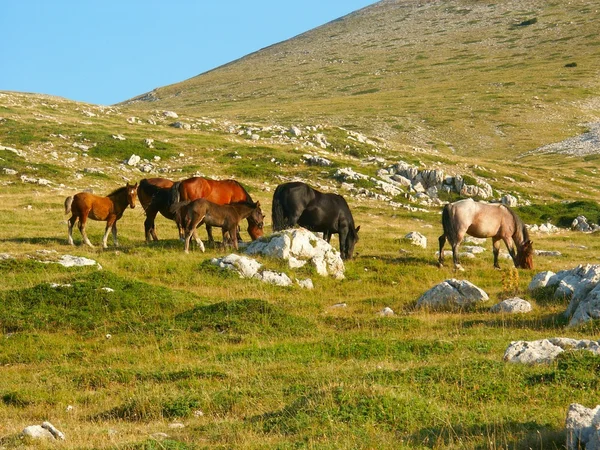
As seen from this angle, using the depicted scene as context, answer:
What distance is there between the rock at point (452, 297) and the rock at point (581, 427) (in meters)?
10.6

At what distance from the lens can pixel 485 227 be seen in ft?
81.9

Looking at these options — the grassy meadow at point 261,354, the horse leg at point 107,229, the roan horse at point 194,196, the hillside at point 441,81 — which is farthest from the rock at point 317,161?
the hillside at point 441,81

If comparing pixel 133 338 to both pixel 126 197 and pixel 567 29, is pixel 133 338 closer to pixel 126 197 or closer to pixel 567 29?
pixel 126 197

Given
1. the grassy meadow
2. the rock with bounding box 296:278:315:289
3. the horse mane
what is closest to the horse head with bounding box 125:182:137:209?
the grassy meadow

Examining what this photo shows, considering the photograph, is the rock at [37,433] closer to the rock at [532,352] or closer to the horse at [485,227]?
the rock at [532,352]

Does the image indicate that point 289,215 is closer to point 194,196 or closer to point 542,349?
point 194,196

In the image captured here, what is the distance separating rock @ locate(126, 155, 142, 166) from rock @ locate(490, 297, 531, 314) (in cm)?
3328

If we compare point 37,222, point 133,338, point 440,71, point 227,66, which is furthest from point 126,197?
point 227,66

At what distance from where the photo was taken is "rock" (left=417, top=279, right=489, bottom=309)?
1833 cm

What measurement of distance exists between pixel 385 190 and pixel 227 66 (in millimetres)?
160316

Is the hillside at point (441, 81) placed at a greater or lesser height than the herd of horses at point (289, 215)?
greater

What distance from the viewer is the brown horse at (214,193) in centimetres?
2616

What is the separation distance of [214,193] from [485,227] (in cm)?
940

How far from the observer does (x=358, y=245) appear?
2877 centimetres
